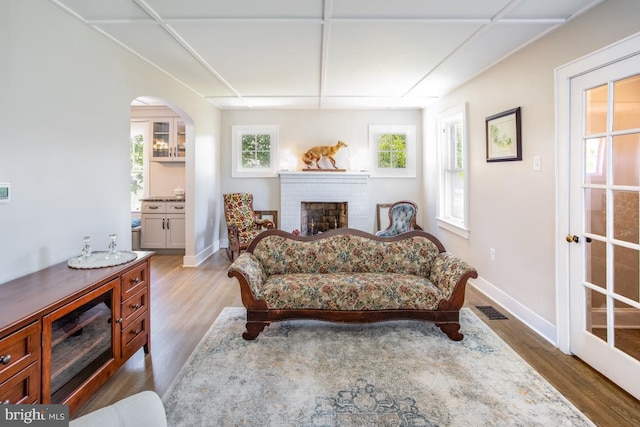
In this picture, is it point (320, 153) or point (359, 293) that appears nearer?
point (359, 293)

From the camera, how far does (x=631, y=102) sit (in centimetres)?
195

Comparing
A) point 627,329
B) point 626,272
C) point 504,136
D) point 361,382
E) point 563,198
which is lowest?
point 361,382

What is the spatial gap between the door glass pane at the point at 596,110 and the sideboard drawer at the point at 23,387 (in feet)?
11.1

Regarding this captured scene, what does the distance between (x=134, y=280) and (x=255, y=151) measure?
4.12 m

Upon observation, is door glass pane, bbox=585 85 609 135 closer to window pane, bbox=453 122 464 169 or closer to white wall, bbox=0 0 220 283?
window pane, bbox=453 122 464 169

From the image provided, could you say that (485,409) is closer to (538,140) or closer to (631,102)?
(631,102)

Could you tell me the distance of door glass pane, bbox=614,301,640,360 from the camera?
195 cm

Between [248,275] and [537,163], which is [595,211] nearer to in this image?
[537,163]

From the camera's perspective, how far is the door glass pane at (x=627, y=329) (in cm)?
195

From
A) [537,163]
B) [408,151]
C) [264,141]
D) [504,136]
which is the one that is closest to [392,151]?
[408,151]

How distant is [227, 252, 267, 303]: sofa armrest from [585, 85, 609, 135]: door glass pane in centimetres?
266

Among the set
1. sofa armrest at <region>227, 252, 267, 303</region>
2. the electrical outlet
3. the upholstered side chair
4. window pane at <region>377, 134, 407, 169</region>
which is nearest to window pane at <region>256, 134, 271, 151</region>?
window pane at <region>377, 134, 407, 169</region>

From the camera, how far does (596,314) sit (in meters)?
2.22

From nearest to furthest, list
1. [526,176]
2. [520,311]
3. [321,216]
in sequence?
[526,176], [520,311], [321,216]
